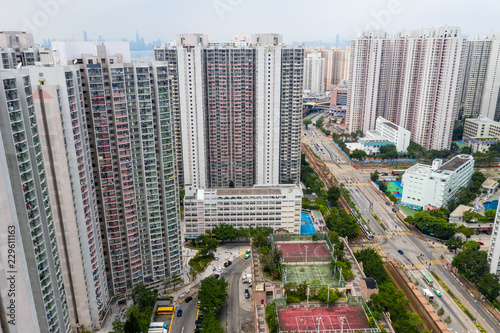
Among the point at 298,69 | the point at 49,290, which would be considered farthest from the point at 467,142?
the point at 49,290

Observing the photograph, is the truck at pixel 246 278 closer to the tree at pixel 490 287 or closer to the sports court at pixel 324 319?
the sports court at pixel 324 319

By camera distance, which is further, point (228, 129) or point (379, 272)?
point (228, 129)

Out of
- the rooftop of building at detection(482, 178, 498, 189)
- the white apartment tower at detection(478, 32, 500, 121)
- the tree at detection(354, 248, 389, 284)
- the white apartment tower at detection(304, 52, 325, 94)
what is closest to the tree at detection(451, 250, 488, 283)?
the tree at detection(354, 248, 389, 284)

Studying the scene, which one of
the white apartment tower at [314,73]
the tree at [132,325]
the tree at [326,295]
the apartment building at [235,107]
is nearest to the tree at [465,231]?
the apartment building at [235,107]

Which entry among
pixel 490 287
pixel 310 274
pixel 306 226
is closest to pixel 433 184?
pixel 306 226

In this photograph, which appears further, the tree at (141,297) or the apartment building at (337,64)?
the apartment building at (337,64)

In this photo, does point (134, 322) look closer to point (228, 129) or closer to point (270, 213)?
point (270, 213)
